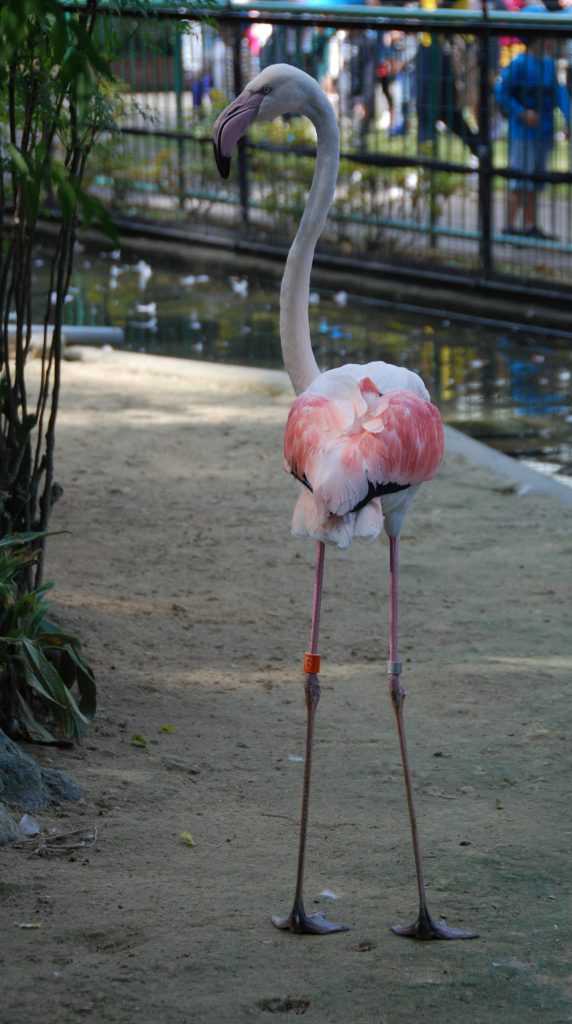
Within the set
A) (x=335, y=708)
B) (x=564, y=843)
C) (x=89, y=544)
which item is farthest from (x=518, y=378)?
(x=564, y=843)

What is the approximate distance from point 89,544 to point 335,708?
1.72 meters

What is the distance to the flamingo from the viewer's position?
10.4 ft

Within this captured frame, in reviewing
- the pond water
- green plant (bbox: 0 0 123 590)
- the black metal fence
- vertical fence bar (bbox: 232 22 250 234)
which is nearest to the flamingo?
green plant (bbox: 0 0 123 590)

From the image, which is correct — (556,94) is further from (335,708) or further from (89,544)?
(335,708)

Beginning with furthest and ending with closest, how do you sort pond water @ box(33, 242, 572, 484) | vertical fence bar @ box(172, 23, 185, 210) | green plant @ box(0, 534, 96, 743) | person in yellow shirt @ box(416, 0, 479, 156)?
1. vertical fence bar @ box(172, 23, 185, 210)
2. person in yellow shirt @ box(416, 0, 479, 156)
3. pond water @ box(33, 242, 572, 484)
4. green plant @ box(0, 534, 96, 743)

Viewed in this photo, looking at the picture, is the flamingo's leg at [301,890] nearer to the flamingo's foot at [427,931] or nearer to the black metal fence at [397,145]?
the flamingo's foot at [427,931]

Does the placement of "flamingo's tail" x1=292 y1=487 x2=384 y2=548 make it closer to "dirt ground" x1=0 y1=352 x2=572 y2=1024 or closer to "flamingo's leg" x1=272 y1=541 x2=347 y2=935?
"flamingo's leg" x1=272 y1=541 x2=347 y2=935

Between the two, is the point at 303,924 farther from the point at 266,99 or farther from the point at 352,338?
the point at 352,338

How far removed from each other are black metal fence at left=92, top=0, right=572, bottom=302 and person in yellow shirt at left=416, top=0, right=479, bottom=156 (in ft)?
0.04

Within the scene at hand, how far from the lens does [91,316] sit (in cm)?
1119

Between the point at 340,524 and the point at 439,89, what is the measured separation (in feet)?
29.3

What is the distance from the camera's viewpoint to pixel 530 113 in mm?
10766

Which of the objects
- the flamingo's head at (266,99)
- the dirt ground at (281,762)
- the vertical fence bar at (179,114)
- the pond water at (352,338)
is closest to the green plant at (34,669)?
the dirt ground at (281,762)

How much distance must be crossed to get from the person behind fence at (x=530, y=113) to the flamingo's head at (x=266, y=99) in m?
7.00
